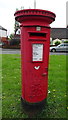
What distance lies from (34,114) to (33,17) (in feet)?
5.77

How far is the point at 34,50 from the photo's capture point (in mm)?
2383

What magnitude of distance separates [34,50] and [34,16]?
562 mm

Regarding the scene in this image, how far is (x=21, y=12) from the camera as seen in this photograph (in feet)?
7.58

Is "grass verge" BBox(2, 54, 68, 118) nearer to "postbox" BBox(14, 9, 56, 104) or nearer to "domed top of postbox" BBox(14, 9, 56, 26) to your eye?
"postbox" BBox(14, 9, 56, 104)

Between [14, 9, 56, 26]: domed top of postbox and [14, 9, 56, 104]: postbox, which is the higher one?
[14, 9, 56, 26]: domed top of postbox

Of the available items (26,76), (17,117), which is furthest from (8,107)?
(26,76)

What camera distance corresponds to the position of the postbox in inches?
90.4

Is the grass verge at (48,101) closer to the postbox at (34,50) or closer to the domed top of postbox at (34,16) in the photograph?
the postbox at (34,50)

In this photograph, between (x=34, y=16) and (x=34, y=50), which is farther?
(x=34, y=50)

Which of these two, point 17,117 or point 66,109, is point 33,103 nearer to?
point 17,117

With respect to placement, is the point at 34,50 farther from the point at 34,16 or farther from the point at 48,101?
the point at 48,101

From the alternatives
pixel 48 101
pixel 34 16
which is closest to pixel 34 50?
pixel 34 16

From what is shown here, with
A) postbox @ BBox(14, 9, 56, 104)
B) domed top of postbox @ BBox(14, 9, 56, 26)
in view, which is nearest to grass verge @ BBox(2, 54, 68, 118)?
postbox @ BBox(14, 9, 56, 104)

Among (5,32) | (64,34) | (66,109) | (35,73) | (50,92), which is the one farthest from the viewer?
(5,32)
